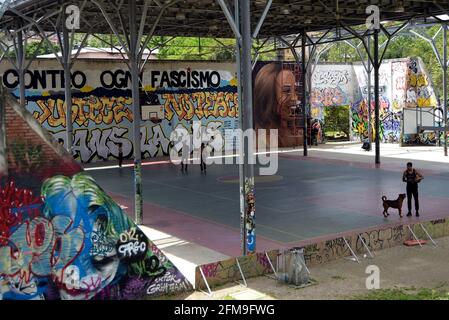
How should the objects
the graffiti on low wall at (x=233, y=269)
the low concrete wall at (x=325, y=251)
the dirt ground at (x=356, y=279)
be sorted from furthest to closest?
the low concrete wall at (x=325, y=251)
the graffiti on low wall at (x=233, y=269)
the dirt ground at (x=356, y=279)

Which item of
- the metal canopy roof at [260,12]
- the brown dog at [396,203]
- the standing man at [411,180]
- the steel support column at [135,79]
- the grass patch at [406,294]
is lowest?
the grass patch at [406,294]

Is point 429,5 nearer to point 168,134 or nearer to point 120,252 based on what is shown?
point 168,134

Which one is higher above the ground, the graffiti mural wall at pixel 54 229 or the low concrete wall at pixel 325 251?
the graffiti mural wall at pixel 54 229

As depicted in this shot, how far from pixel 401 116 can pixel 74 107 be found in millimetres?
21221

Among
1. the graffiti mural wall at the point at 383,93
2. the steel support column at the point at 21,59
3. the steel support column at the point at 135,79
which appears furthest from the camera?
the graffiti mural wall at the point at 383,93

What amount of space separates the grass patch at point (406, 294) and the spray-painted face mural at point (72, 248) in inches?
149

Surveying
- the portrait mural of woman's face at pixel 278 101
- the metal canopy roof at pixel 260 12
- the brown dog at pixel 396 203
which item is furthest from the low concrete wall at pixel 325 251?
the portrait mural of woman's face at pixel 278 101

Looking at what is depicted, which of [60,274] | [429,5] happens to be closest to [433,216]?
[60,274]

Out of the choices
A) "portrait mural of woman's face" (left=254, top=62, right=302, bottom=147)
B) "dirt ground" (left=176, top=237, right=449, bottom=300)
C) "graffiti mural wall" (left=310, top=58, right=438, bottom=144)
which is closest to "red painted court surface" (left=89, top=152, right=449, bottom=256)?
"dirt ground" (left=176, top=237, right=449, bottom=300)

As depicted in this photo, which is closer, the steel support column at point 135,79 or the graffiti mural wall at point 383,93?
the steel support column at point 135,79

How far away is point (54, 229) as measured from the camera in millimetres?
9883

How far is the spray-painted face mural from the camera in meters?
9.62

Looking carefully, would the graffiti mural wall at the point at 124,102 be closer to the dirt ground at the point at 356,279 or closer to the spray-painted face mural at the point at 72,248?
the spray-painted face mural at the point at 72,248

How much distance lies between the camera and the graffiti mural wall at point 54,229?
9570mm
